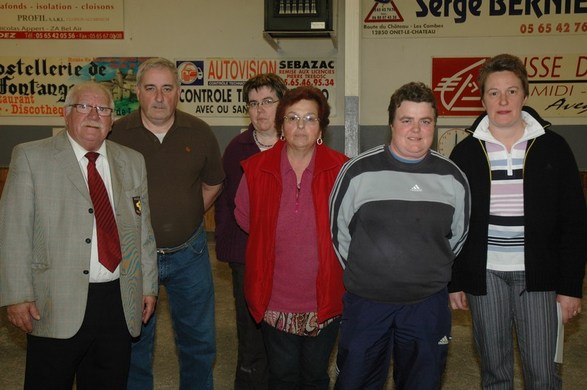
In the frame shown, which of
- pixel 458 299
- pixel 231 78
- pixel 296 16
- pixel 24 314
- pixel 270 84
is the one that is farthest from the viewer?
pixel 231 78

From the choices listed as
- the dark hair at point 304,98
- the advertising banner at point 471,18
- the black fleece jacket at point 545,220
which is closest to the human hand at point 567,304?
the black fleece jacket at point 545,220

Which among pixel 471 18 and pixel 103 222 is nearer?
pixel 103 222

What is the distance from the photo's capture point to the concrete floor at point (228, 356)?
143 inches

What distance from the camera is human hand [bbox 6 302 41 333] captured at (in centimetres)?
220

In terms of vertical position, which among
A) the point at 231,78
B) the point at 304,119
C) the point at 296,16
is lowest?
the point at 304,119

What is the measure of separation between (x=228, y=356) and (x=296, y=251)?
73.1 inches

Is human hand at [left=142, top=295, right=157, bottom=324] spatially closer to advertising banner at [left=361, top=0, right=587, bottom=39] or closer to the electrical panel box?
the electrical panel box

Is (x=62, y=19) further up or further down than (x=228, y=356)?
further up

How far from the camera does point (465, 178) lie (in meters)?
2.42

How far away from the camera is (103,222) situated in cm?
231

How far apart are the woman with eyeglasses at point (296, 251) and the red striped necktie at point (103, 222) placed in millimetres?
549

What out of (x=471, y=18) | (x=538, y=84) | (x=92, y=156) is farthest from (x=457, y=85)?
(x=92, y=156)

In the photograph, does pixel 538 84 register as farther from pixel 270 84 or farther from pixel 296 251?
pixel 296 251

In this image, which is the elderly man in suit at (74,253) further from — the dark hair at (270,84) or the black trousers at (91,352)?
the dark hair at (270,84)
